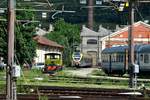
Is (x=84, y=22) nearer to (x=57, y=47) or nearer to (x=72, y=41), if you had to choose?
(x=72, y=41)

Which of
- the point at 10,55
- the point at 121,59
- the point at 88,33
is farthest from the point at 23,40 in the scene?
the point at 88,33

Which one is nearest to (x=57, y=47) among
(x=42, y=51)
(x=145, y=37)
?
(x=42, y=51)

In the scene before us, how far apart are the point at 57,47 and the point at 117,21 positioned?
45938 mm

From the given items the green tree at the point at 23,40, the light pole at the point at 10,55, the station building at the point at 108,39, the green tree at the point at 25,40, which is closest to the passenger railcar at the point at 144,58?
the green tree at the point at 23,40

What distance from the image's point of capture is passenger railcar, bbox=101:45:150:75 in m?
45.5

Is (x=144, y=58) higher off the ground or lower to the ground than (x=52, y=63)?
higher

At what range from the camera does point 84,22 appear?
159000mm

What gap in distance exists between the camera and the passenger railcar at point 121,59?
149 feet

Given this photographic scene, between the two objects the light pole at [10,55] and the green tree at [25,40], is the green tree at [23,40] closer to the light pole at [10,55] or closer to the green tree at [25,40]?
the green tree at [25,40]

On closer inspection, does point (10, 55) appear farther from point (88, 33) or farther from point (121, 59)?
point (88, 33)

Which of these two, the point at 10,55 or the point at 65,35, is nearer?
the point at 10,55

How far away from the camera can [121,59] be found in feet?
161

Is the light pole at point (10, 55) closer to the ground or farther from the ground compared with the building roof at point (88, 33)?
closer to the ground

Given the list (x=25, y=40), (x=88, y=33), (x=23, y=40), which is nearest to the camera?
(x=23, y=40)
